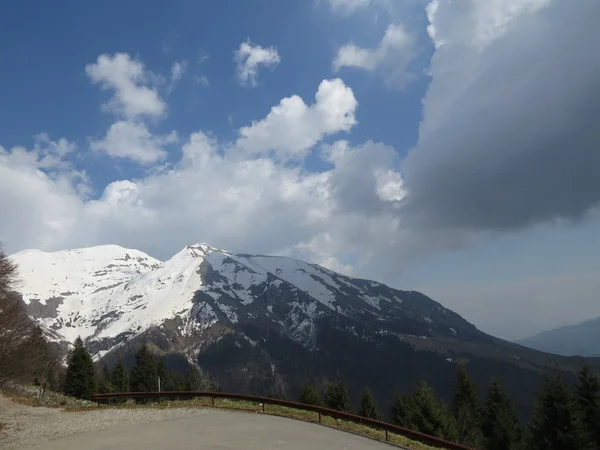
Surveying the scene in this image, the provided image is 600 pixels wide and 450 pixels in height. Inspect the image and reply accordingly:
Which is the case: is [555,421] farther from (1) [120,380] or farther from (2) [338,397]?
(1) [120,380]

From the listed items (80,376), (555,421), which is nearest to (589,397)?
(555,421)

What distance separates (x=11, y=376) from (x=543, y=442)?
1826 inches

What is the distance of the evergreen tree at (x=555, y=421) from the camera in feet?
120

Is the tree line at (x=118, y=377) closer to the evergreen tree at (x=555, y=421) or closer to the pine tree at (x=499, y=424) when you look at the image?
the pine tree at (x=499, y=424)

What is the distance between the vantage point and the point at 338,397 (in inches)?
2751

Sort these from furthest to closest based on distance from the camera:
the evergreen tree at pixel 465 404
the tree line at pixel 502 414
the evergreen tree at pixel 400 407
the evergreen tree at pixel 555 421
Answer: the evergreen tree at pixel 465 404 → the evergreen tree at pixel 400 407 → the tree line at pixel 502 414 → the evergreen tree at pixel 555 421

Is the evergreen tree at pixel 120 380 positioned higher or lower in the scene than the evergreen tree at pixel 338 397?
higher

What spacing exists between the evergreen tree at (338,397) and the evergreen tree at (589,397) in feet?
113

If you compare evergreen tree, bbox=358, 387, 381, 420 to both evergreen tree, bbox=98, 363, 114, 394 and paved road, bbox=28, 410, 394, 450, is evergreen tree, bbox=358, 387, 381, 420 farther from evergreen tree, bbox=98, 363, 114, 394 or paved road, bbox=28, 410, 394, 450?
paved road, bbox=28, 410, 394, 450

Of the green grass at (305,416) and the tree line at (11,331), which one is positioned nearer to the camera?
the green grass at (305,416)

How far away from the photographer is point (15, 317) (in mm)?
37312

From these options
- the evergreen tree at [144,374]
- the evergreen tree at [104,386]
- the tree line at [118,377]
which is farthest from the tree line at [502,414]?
the evergreen tree at [104,386]

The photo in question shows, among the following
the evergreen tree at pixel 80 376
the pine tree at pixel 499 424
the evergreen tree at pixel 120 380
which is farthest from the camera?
the evergreen tree at pixel 120 380

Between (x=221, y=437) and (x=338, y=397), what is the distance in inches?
2201
